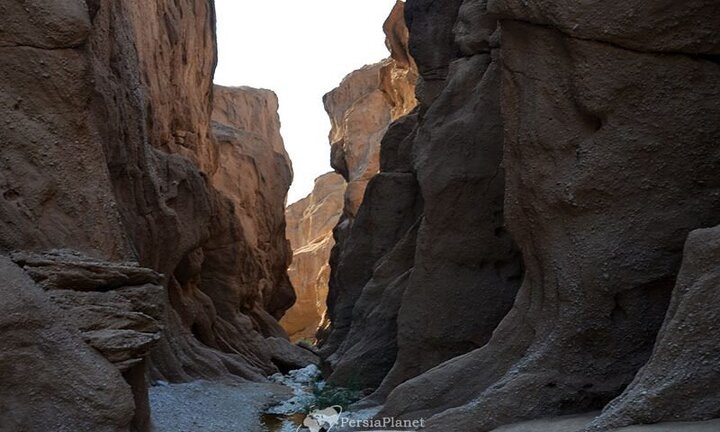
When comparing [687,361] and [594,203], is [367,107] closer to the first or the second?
[594,203]

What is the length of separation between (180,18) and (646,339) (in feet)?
63.6

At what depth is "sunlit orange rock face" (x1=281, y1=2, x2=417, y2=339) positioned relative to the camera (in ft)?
104

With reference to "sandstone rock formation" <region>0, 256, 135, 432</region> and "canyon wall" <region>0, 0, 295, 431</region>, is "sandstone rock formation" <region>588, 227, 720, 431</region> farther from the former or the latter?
"canyon wall" <region>0, 0, 295, 431</region>

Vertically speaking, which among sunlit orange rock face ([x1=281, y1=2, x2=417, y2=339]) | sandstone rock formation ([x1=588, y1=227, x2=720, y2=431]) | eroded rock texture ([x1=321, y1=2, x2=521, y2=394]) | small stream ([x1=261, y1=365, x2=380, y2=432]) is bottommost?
small stream ([x1=261, y1=365, x2=380, y2=432])

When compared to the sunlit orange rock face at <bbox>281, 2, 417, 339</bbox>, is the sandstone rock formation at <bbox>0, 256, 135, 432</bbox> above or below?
below

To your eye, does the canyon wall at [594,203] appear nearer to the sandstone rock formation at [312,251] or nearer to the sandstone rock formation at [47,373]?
the sandstone rock formation at [47,373]

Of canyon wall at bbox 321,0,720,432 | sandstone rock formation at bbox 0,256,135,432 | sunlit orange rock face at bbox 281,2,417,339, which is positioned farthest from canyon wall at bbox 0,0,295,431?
sunlit orange rock face at bbox 281,2,417,339

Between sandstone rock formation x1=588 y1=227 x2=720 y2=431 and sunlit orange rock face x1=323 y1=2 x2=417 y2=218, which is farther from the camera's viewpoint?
sunlit orange rock face x1=323 y1=2 x2=417 y2=218

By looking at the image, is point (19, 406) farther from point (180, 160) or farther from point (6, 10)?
point (180, 160)

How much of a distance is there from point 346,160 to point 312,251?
12.2 meters

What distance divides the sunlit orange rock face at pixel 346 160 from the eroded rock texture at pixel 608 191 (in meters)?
19.8

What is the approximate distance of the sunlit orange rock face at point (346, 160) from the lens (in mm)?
31797

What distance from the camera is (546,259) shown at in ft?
28.0

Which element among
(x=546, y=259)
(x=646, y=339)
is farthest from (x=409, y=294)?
(x=646, y=339)
